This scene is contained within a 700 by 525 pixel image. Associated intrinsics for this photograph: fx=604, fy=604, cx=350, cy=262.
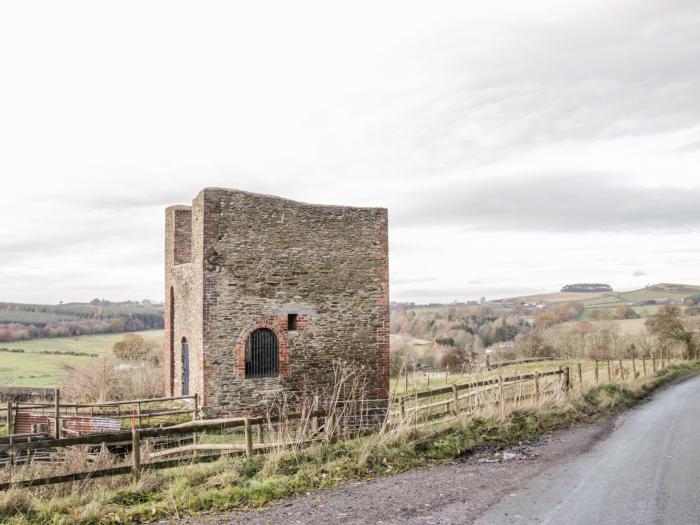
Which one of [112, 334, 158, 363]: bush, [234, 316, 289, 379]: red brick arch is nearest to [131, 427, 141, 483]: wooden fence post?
[234, 316, 289, 379]: red brick arch

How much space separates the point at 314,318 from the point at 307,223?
272 centimetres

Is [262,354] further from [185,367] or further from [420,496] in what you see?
[420,496]

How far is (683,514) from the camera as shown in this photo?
23.9 ft

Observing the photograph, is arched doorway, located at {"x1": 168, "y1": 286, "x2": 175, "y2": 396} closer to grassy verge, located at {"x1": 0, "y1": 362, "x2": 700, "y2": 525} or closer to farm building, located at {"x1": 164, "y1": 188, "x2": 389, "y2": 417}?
farm building, located at {"x1": 164, "y1": 188, "x2": 389, "y2": 417}

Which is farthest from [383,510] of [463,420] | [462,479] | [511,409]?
[511,409]

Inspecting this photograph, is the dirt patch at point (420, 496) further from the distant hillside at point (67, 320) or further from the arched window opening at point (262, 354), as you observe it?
the distant hillside at point (67, 320)

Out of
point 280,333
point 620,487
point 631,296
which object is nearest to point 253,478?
point 620,487

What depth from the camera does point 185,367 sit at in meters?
19.1

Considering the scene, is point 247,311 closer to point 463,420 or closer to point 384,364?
point 384,364

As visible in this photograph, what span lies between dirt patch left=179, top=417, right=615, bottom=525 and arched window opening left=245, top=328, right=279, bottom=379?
288 inches

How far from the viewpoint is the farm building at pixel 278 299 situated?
16219 mm

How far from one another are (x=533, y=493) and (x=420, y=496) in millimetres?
1570

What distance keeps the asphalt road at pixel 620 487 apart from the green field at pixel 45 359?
1259 inches

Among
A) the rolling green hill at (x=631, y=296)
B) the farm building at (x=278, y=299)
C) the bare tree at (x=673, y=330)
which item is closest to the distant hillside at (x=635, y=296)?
the rolling green hill at (x=631, y=296)
